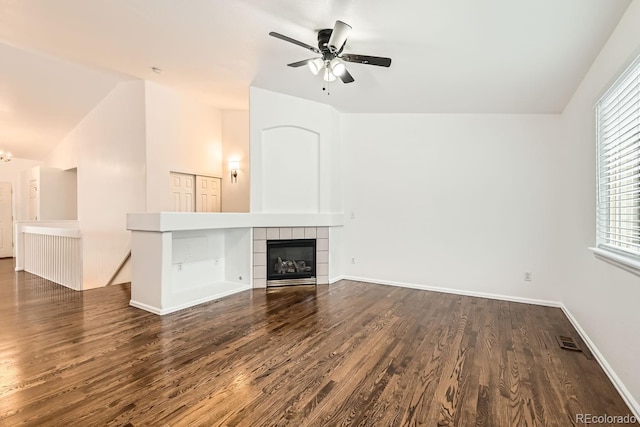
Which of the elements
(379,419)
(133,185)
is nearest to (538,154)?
(379,419)

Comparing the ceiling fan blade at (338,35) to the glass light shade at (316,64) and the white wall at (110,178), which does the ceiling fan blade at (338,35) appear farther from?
the white wall at (110,178)

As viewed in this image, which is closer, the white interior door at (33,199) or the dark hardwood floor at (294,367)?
the dark hardwood floor at (294,367)

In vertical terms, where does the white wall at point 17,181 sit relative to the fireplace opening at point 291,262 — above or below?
above

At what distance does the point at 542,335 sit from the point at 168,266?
4.04 meters

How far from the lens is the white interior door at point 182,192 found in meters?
5.43

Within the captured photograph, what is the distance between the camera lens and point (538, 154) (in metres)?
4.12

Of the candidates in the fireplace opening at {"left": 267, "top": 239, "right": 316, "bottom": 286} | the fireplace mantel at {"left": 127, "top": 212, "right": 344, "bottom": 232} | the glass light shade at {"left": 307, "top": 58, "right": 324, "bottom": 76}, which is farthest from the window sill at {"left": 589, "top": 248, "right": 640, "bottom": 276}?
the fireplace opening at {"left": 267, "top": 239, "right": 316, "bottom": 286}

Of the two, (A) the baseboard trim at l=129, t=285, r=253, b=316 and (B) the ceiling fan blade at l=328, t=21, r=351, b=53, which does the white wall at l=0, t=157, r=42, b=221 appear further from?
(B) the ceiling fan blade at l=328, t=21, r=351, b=53

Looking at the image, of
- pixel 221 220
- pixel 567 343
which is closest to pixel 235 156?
pixel 221 220

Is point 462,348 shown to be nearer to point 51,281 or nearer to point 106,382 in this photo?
point 106,382

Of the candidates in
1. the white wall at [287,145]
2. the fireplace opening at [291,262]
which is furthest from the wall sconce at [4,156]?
the fireplace opening at [291,262]

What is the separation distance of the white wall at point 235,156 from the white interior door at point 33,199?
485cm

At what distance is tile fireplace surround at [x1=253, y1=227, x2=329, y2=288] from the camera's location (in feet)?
15.5

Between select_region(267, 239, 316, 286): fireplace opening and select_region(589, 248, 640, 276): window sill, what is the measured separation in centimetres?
346
